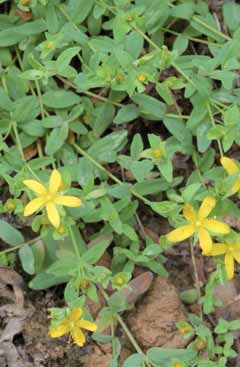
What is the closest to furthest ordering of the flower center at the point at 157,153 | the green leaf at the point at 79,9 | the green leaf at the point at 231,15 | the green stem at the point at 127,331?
the flower center at the point at 157,153 < the green stem at the point at 127,331 < the green leaf at the point at 79,9 < the green leaf at the point at 231,15

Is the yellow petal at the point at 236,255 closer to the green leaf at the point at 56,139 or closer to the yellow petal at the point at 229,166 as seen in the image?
the yellow petal at the point at 229,166

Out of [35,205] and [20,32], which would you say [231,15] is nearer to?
[20,32]

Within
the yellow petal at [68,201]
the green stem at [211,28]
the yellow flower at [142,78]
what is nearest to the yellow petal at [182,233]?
the yellow petal at [68,201]

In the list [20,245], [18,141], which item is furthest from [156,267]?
[18,141]

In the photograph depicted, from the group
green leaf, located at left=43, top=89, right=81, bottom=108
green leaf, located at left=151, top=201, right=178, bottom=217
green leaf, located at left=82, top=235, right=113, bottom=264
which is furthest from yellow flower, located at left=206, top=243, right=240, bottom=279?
green leaf, located at left=43, top=89, right=81, bottom=108

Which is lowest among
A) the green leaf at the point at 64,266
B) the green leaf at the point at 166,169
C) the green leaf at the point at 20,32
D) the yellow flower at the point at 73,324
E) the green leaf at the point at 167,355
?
the green leaf at the point at 167,355

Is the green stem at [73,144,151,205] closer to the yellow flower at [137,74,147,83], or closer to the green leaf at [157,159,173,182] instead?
the green leaf at [157,159,173,182]

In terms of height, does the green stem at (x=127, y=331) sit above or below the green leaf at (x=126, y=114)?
below
